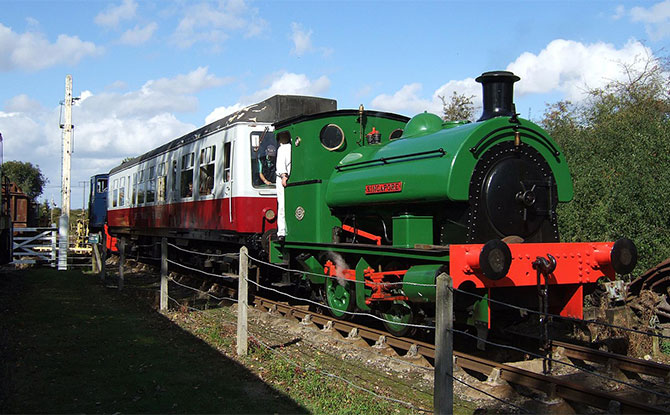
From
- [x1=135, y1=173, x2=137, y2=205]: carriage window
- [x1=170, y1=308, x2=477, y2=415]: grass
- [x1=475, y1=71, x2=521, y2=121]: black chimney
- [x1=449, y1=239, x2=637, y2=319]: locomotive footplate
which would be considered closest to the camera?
[x1=170, y1=308, x2=477, y2=415]: grass

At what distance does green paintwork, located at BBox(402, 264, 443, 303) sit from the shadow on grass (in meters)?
→ 1.90

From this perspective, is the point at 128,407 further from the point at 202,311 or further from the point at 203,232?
the point at 203,232

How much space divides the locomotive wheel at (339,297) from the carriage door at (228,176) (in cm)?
293

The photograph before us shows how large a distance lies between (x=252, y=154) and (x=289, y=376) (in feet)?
19.1

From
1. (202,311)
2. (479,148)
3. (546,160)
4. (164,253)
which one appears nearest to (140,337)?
(202,311)

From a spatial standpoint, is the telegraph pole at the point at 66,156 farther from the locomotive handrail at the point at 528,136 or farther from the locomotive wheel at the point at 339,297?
the locomotive handrail at the point at 528,136

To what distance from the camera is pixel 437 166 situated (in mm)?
6938

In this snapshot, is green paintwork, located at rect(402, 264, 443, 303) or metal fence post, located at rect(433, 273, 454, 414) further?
green paintwork, located at rect(402, 264, 443, 303)

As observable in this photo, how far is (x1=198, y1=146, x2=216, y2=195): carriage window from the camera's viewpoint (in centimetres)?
1247

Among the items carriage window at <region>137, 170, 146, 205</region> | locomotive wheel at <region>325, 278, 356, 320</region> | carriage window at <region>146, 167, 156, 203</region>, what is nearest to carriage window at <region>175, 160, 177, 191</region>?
carriage window at <region>146, 167, 156, 203</region>

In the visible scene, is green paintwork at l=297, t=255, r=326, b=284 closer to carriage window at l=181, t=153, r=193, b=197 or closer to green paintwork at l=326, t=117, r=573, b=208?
green paintwork at l=326, t=117, r=573, b=208

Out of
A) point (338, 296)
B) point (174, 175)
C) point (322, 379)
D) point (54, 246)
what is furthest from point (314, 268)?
point (54, 246)

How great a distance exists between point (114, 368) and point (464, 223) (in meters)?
4.16

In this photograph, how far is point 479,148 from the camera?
686cm
